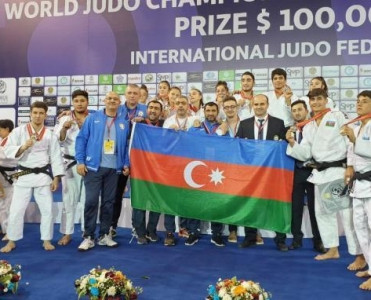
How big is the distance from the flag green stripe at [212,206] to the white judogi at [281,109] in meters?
1.22

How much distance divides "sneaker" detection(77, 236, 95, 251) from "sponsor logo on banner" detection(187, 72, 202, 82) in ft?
11.3

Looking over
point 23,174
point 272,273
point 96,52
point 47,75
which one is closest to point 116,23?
point 96,52

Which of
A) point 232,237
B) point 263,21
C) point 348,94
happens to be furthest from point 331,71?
point 232,237

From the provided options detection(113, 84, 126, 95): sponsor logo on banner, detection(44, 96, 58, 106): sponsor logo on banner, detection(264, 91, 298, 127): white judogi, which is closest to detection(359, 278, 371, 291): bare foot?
detection(264, 91, 298, 127): white judogi

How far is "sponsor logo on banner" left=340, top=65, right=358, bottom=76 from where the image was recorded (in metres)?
6.25

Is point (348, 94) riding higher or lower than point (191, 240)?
higher

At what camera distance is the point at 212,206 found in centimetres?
478

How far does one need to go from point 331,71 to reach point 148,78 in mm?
3029

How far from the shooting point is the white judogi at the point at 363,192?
11.6 ft

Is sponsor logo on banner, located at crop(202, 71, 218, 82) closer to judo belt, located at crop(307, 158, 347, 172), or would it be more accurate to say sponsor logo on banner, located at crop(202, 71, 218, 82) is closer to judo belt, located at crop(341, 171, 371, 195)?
judo belt, located at crop(307, 158, 347, 172)

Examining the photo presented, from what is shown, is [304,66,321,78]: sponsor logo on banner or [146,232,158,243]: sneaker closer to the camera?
[146,232,158,243]: sneaker

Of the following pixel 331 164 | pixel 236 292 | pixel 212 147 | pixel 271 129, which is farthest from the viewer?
pixel 212 147

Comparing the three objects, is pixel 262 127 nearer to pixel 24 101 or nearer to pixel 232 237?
pixel 232 237

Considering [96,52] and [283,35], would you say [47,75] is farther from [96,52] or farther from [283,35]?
[283,35]
